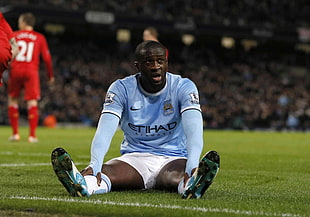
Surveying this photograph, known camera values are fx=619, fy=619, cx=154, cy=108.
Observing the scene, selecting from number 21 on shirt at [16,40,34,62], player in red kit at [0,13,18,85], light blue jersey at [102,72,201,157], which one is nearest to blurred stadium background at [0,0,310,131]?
number 21 on shirt at [16,40,34,62]

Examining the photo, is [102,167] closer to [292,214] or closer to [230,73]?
[292,214]

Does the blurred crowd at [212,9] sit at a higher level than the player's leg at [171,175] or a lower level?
higher

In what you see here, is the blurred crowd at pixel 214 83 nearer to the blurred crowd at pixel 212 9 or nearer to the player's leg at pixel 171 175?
the blurred crowd at pixel 212 9

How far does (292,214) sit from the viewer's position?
12.5ft

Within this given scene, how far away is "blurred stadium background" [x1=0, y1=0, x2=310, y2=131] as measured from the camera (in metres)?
32.0

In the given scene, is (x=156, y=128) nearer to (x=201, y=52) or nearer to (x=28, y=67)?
(x=28, y=67)

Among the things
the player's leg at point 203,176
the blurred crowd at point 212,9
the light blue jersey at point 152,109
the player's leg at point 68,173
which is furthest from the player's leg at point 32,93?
the blurred crowd at point 212,9

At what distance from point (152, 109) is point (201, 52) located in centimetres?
3751

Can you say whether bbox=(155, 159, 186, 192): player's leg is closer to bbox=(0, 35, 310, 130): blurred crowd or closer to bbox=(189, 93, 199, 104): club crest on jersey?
bbox=(189, 93, 199, 104): club crest on jersey

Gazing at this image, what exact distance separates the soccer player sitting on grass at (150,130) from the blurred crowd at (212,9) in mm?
27150

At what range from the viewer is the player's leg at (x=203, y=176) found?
13.8 feet

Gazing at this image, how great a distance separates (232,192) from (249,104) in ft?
102

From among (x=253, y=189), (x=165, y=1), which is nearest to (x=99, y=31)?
(x=165, y=1)

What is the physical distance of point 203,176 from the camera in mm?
4281
